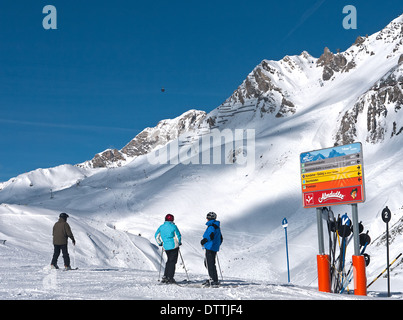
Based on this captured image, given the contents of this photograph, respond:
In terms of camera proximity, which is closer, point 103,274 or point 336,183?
point 336,183

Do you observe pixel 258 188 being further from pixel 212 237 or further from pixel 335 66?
pixel 335 66

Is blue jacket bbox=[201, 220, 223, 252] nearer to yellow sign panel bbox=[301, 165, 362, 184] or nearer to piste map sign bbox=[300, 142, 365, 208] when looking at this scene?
piste map sign bbox=[300, 142, 365, 208]

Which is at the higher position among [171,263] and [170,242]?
[170,242]

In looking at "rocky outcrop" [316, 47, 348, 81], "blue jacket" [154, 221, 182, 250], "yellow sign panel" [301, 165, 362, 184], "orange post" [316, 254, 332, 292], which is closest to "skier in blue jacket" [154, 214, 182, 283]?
"blue jacket" [154, 221, 182, 250]

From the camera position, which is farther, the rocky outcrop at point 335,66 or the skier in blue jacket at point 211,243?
the rocky outcrop at point 335,66

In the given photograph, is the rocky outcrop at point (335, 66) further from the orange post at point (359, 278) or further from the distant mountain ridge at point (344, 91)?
the orange post at point (359, 278)

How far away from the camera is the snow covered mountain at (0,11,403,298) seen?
33.1m

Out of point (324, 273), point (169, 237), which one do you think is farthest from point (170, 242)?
point (324, 273)

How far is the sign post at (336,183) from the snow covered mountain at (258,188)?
391 centimetres

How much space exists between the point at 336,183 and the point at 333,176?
0.79ft

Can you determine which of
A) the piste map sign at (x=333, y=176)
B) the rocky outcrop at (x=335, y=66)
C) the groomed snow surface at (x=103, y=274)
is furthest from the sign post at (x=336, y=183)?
the rocky outcrop at (x=335, y=66)

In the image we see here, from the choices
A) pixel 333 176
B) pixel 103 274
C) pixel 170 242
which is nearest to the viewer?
pixel 170 242

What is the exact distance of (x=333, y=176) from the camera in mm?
14266

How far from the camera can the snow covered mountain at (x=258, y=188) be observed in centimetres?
3306
